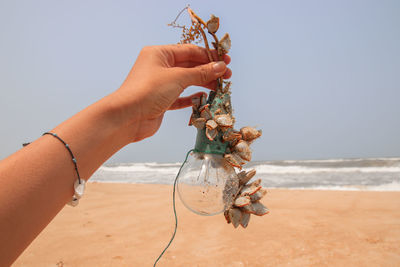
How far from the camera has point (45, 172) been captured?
3.31ft

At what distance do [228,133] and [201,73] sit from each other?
1.26 ft

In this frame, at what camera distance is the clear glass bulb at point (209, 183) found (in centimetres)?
144

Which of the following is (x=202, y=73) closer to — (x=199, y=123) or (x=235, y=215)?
(x=199, y=123)

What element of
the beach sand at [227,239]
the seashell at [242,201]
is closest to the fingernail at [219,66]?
the seashell at [242,201]

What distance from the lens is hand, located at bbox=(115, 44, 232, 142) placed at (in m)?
1.38

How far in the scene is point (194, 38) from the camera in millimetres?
1618

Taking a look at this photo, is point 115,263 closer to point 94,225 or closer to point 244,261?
point 244,261

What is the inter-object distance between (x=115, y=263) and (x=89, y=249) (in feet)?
1.76

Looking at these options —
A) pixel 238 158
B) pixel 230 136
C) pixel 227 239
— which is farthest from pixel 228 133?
pixel 227 239

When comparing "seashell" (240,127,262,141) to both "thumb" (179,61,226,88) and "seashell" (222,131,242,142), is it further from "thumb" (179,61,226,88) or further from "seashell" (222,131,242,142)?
"thumb" (179,61,226,88)

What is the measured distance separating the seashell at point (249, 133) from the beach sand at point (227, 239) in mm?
1465

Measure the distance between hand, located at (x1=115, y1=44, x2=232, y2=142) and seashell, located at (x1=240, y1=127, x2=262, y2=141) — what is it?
35 cm

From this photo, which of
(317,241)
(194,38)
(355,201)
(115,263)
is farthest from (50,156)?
(355,201)

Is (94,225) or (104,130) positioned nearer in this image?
(104,130)
